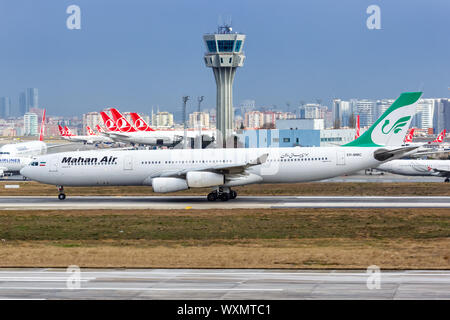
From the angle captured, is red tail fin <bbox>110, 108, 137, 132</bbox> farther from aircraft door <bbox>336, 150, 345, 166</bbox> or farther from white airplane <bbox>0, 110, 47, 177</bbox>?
aircraft door <bbox>336, 150, 345, 166</bbox>

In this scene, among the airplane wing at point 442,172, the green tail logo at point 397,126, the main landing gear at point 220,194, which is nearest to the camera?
the main landing gear at point 220,194

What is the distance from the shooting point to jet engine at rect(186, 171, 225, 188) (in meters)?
48.1

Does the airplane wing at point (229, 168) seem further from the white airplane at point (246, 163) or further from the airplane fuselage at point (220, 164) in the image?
the airplane fuselage at point (220, 164)

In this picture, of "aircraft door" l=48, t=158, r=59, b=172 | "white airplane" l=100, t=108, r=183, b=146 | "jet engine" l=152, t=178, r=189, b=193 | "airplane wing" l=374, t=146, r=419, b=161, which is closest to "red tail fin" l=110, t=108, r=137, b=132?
"white airplane" l=100, t=108, r=183, b=146

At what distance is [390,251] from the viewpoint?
94.0 ft

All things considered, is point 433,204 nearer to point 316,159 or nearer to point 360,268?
point 316,159

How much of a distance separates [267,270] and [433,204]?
2580cm

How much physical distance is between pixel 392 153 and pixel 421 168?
107 ft

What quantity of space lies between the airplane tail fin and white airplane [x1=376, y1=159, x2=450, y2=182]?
28122mm

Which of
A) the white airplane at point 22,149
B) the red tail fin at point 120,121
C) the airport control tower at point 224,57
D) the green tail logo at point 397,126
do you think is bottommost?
the white airplane at point 22,149

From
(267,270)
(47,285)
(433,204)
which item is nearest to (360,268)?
(267,270)

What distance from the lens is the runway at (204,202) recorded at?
4653 centimetres

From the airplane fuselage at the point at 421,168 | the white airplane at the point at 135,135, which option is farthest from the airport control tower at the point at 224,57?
the airplane fuselage at the point at 421,168

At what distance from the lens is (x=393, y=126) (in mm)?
50562
